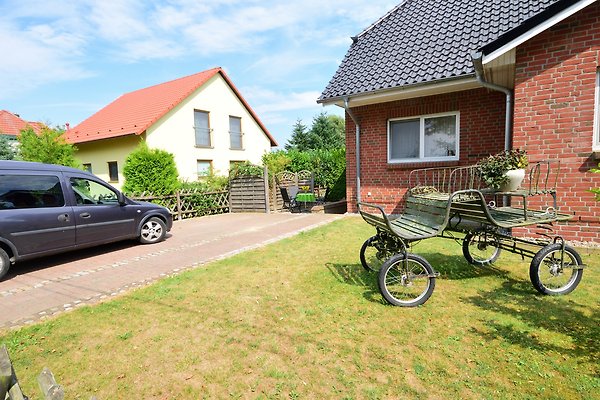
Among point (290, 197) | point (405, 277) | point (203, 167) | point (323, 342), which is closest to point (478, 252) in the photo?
point (405, 277)

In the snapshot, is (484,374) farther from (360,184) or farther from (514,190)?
(360,184)

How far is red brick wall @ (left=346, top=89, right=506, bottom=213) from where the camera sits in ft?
27.2

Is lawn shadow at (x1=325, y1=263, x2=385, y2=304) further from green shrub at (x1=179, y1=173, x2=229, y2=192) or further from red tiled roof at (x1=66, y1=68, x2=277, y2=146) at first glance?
red tiled roof at (x1=66, y1=68, x2=277, y2=146)

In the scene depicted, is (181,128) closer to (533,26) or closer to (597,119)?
(533,26)

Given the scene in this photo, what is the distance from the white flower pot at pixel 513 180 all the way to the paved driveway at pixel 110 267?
15.6ft

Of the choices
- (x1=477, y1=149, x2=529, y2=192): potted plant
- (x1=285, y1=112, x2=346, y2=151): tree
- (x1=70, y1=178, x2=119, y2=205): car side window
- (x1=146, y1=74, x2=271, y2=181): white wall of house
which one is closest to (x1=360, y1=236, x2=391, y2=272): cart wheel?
(x1=477, y1=149, x2=529, y2=192): potted plant

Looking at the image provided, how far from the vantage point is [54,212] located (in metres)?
6.11

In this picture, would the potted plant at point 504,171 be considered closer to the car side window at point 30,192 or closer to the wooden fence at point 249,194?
the car side window at point 30,192

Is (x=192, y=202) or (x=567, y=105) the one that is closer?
(x=567, y=105)

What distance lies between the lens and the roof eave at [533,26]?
5.60 metres

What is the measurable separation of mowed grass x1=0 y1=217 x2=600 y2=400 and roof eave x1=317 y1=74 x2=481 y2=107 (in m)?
4.78

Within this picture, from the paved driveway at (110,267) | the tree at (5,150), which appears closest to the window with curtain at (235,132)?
the tree at (5,150)

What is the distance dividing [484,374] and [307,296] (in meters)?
2.15

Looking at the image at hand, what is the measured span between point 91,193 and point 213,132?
15.8 meters
